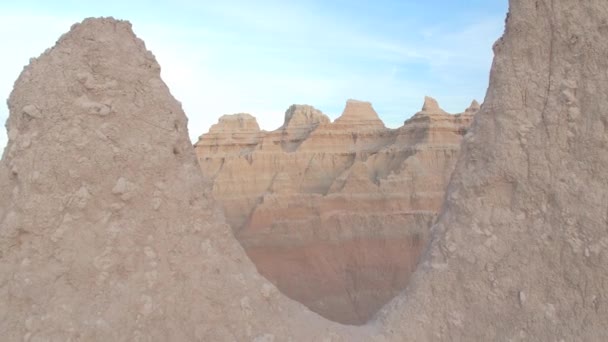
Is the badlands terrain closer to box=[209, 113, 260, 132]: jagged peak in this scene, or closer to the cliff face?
the cliff face

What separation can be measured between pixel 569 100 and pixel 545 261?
1222 mm

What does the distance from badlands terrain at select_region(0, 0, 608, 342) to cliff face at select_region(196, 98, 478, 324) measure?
30.8 feet

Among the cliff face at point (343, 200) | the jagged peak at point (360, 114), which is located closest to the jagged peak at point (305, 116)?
the cliff face at point (343, 200)

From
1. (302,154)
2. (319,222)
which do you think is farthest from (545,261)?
(302,154)

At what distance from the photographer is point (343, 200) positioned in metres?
18.6

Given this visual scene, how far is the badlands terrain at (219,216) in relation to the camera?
3.96m

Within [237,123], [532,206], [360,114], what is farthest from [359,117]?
[532,206]

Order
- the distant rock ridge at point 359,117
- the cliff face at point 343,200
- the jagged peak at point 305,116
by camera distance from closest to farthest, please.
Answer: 1. the cliff face at point 343,200
2. the distant rock ridge at point 359,117
3. the jagged peak at point 305,116

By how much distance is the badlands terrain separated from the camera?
3957mm

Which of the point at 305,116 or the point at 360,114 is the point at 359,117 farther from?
the point at 305,116

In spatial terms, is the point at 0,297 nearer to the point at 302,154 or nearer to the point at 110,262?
the point at 110,262

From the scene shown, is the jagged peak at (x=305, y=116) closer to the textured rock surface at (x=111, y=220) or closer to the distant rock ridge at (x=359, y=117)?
the distant rock ridge at (x=359, y=117)

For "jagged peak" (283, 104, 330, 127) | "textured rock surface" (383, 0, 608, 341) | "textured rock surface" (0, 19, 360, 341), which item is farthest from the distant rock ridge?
"textured rock surface" (0, 19, 360, 341)

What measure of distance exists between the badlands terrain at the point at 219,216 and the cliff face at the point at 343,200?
30.8ft
